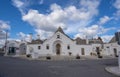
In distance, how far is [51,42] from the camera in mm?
46125

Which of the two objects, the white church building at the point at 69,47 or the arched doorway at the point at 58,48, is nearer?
the white church building at the point at 69,47

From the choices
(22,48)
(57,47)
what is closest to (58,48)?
(57,47)

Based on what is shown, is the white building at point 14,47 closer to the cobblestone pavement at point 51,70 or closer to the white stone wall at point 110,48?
the white stone wall at point 110,48

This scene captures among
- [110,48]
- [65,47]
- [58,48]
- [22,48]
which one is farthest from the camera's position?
[22,48]

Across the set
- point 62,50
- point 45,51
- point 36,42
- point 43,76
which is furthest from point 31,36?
point 43,76

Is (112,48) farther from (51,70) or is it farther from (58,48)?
(51,70)

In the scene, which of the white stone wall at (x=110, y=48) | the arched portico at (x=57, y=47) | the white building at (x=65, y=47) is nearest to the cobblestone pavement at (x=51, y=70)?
the white building at (x=65, y=47)

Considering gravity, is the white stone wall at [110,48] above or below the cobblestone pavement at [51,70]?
above

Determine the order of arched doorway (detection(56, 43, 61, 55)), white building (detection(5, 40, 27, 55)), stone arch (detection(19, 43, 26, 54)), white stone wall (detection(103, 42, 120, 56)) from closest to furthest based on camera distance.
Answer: white stone wall (detection(103, 42, 120, 56))
arched doorway (detection(56, 43, 61, 55))
white building (detection(5, 40, 27, 55))
stone arch (detection(19, 43, 26, 54))

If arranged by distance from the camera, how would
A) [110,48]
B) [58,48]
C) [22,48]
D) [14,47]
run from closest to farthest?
1. [110,48]
2. [58,48]
3. [14,47]
4. [22,48]

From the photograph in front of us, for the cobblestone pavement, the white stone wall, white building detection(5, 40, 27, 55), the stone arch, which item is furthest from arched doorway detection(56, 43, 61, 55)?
the cobblestone pavement

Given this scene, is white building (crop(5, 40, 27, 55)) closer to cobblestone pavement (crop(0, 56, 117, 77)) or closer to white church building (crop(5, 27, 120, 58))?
white church building (crop(5, 27, 120, 58))

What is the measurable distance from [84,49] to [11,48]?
2408cm

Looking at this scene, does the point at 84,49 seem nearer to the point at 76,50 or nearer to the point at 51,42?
the point at 76,50
